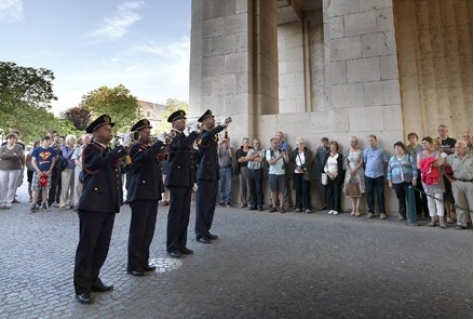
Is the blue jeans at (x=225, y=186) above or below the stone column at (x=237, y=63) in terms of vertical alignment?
below

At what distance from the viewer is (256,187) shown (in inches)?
328

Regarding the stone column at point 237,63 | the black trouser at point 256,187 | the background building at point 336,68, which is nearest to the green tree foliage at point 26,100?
the background building at point 336,68

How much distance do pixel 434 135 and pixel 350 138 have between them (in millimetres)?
5015

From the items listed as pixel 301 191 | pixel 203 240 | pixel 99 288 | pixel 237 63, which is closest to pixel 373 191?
pixel 301 191

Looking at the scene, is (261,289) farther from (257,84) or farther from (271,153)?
(257,84)

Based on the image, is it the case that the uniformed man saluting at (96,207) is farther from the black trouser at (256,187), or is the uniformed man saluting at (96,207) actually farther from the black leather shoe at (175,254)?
the black trouser at (256,187)

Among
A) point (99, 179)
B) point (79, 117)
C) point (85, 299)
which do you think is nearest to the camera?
point (85, 299)

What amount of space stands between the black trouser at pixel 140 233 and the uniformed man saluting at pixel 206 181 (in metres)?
1.38

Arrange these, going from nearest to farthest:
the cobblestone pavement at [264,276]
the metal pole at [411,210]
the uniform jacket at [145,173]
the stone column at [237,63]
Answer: the cobblestone pavement at [264,276], the uniform jacket at [145,173], the metal pole at [411,210], the stone column at [237,63]

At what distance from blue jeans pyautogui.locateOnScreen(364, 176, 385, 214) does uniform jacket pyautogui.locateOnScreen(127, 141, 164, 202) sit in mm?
5240

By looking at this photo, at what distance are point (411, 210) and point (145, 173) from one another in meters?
5.40

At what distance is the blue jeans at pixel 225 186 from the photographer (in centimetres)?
882

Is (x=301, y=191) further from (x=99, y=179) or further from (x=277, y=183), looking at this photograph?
(x=99, y=179)

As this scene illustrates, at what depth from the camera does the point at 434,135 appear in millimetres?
10844
